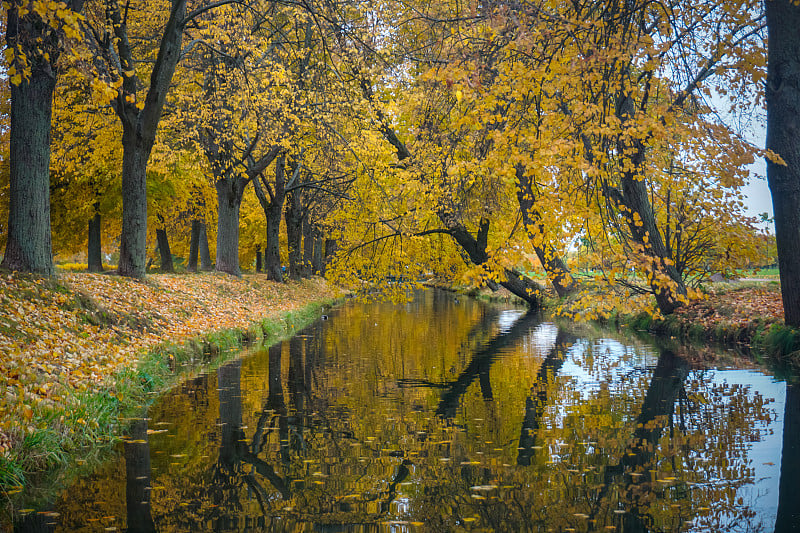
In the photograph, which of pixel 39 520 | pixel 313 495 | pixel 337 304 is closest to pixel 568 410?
pixel 313 495

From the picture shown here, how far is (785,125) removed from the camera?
10461mm

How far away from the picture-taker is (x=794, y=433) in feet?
24.9

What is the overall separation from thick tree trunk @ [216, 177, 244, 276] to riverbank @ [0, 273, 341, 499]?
15.7 ft

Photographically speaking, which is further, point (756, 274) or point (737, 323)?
point (756, 274)

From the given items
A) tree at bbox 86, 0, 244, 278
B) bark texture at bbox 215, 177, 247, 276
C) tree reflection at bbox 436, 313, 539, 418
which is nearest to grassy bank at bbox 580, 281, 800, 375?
tree reflection at bbox 436, 313, 539, 418

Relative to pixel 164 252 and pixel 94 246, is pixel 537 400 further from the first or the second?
pixel 164 252

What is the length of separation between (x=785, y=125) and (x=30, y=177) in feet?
39.4

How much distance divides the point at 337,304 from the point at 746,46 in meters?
28.3

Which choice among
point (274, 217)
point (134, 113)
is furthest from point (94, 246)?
point (134, 113)

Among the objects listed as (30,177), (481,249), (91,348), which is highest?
(30,177)

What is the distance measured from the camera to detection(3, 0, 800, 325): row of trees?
26.9 ft

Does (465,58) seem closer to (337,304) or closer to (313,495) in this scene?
(313,495)

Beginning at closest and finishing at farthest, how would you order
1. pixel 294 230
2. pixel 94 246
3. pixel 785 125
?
1. pixel 785 125
2. pixel 94 246
3. pixel 294 230

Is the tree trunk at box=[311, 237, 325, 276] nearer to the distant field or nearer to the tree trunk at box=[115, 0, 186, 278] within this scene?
the distant field
